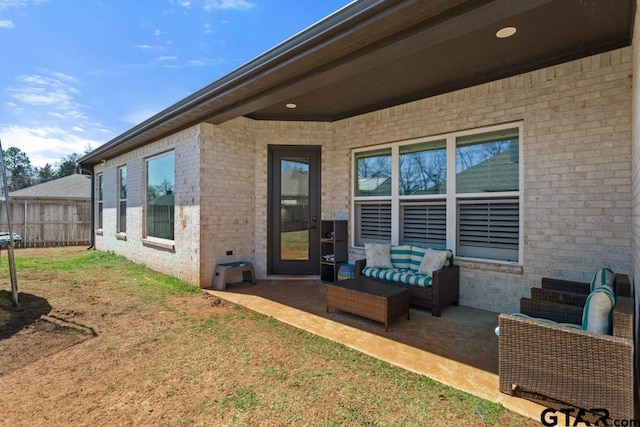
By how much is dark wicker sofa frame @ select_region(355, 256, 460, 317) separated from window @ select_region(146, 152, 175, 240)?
4653 millimetres

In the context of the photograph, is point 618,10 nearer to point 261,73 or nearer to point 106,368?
point 261,73

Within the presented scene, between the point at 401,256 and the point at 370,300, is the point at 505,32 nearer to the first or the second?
the point at 401,256

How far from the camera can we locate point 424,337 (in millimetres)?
3334

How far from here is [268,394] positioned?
7.35ft

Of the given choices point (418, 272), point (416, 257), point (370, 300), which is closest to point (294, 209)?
point (416, 257)

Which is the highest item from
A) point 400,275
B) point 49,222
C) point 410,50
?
point 410,50

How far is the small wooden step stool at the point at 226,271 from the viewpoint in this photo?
18.0 ft

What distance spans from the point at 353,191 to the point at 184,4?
4.59 meters

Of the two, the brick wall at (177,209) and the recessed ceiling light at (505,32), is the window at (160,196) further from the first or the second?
the recessed ceiling light at (505,32)

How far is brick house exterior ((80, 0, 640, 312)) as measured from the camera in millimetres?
3377

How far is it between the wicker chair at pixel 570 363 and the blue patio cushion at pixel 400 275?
187 centimetres

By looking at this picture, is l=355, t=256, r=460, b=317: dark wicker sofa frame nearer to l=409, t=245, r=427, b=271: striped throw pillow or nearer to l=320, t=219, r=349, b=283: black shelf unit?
l=409, t=245, r=427, b=271: striped throw pillow

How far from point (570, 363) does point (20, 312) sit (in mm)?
6001

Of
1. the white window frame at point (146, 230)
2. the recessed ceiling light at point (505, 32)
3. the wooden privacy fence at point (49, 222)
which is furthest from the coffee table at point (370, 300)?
the wooden privacy fence at point (49, 222)
